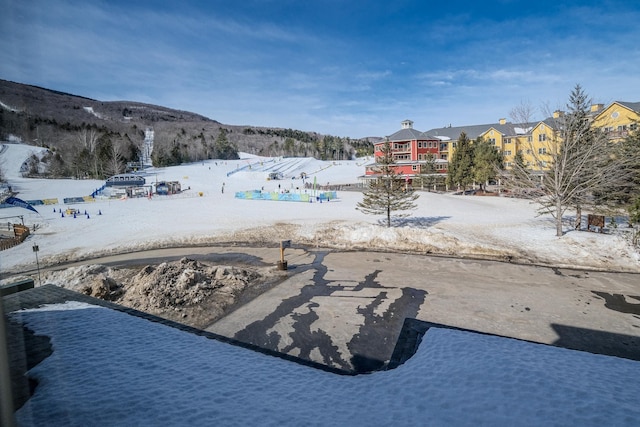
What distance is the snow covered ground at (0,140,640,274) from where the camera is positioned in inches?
726

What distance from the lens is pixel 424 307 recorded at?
11984mm

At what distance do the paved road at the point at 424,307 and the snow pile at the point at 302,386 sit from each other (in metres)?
2.38

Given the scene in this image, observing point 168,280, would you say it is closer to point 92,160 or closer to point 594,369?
point 594,369

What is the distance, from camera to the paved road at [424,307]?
31.2 feet

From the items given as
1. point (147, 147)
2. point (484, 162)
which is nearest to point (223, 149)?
point (147, 147)

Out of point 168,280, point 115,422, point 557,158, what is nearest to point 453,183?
point 557,158

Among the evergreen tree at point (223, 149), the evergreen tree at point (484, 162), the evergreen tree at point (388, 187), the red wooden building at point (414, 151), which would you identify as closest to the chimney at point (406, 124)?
the red wooden building at point (414, 151)

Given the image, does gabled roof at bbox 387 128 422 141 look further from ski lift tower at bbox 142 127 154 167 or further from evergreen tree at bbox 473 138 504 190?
ski lift tower at bbox 142 127 154 167

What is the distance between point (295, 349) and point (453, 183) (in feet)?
144

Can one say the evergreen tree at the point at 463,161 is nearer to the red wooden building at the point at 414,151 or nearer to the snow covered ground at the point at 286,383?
the red wooden building at the point at 414,151

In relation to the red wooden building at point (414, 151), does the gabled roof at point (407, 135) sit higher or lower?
higher

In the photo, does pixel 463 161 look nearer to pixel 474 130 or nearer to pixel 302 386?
pixel 474 130

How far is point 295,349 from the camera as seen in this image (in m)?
9.29

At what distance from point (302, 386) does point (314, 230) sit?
18922 mm
